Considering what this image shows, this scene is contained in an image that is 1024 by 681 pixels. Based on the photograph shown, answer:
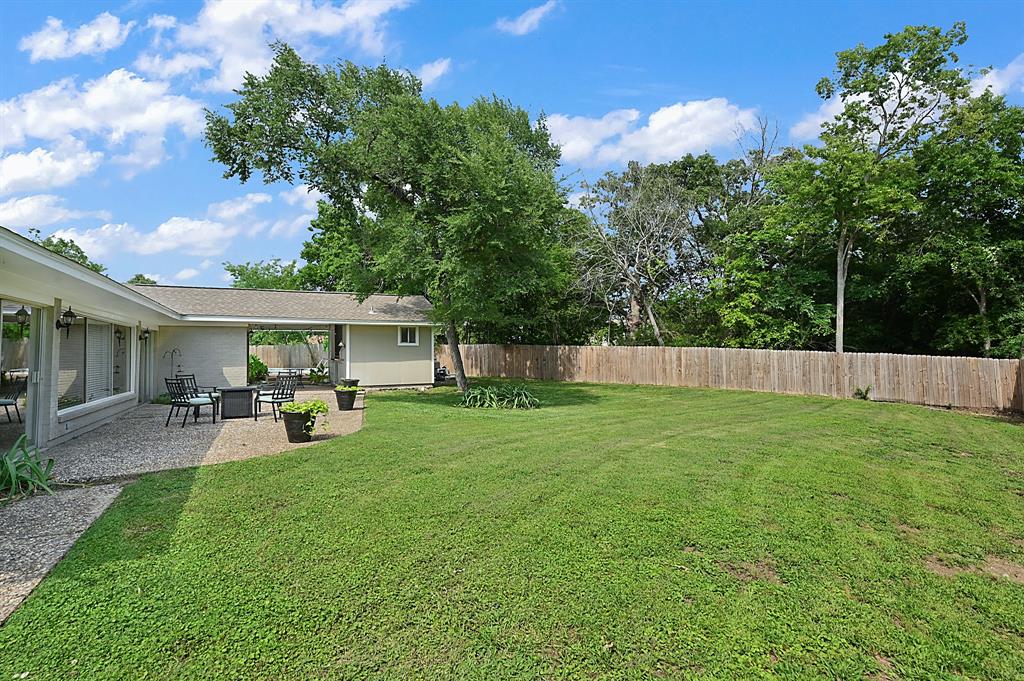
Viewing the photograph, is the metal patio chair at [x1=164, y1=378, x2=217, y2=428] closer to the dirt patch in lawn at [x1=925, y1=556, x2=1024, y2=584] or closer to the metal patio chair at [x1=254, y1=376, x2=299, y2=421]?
the metal patio chair at [x1=254, y1=376, x2=299, y2=421]

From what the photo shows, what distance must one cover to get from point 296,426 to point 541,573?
19.4 feet

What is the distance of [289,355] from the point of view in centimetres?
2741

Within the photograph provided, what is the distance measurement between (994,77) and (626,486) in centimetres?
2231

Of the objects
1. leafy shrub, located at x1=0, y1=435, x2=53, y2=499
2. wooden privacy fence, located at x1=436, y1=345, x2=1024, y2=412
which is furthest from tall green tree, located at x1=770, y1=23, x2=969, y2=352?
leafy shrub, located at x1=0, y1=435, x2=53, y2=499

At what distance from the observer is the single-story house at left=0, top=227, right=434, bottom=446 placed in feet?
23.2

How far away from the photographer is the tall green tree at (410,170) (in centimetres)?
1392

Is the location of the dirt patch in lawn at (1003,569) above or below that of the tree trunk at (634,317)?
below

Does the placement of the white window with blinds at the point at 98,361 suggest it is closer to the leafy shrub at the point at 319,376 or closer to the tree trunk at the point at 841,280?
the leafy shrub at the point at 319,376

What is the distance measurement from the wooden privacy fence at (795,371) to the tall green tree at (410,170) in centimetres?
641

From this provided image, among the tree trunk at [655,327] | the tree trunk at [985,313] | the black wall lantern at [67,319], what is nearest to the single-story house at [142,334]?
the black wall lantern at [67,319]

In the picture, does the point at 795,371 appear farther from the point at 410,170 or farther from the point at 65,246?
the point at 65,246

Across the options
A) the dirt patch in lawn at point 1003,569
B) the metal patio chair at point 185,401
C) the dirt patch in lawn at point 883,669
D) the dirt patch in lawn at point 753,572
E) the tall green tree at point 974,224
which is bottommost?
the dirt patch in lawn at point 883,669

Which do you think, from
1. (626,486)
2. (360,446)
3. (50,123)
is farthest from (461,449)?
(50,123)

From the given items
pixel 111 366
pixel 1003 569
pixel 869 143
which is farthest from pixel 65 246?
pixel 1003 569
